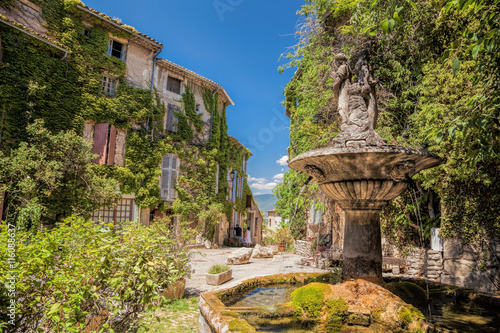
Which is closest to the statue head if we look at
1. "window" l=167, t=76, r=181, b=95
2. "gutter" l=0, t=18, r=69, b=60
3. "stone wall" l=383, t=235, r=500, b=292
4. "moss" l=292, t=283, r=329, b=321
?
"moss" l=292, t=283, r=329, b=321

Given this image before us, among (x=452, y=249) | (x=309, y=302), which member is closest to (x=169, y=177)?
(x=452, y=249)

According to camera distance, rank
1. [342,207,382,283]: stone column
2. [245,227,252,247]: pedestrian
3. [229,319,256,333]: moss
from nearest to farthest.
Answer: [229,319,256,333]: moss → [342,207,382,283]: stone column → [245,227,252,247]: pedestrian

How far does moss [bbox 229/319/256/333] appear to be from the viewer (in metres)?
2.71

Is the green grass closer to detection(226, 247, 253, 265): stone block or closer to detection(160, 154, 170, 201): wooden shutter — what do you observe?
detection(226, 247, 253, 265): stone block

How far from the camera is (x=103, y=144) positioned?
1445 centimetres

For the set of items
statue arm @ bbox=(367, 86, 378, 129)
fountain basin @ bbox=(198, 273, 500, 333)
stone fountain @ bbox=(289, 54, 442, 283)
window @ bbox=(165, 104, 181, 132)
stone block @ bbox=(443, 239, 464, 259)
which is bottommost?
fountain basin @ bbox=(198, 273, 500, 333)

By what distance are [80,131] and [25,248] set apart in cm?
1326

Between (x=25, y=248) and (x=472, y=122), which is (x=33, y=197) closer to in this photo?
(x=25, y=248)

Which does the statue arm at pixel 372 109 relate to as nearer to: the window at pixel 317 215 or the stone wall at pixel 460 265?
the stone wall at pixel 460 265

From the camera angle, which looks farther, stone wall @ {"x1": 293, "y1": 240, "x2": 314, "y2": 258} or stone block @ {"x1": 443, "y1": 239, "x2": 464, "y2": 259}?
stone wall @ {"x1": 293, "y1": 240, "x2": 314, "y2": 258}

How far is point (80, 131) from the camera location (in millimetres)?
13703

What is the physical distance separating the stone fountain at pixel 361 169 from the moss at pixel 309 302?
785mm

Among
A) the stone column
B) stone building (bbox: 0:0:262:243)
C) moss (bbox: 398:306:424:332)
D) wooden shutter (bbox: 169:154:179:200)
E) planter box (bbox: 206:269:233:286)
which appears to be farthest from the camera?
wooden shutter (bbox: 169:154:179:200)

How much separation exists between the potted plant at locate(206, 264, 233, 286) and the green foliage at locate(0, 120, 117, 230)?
5658 millimetres
